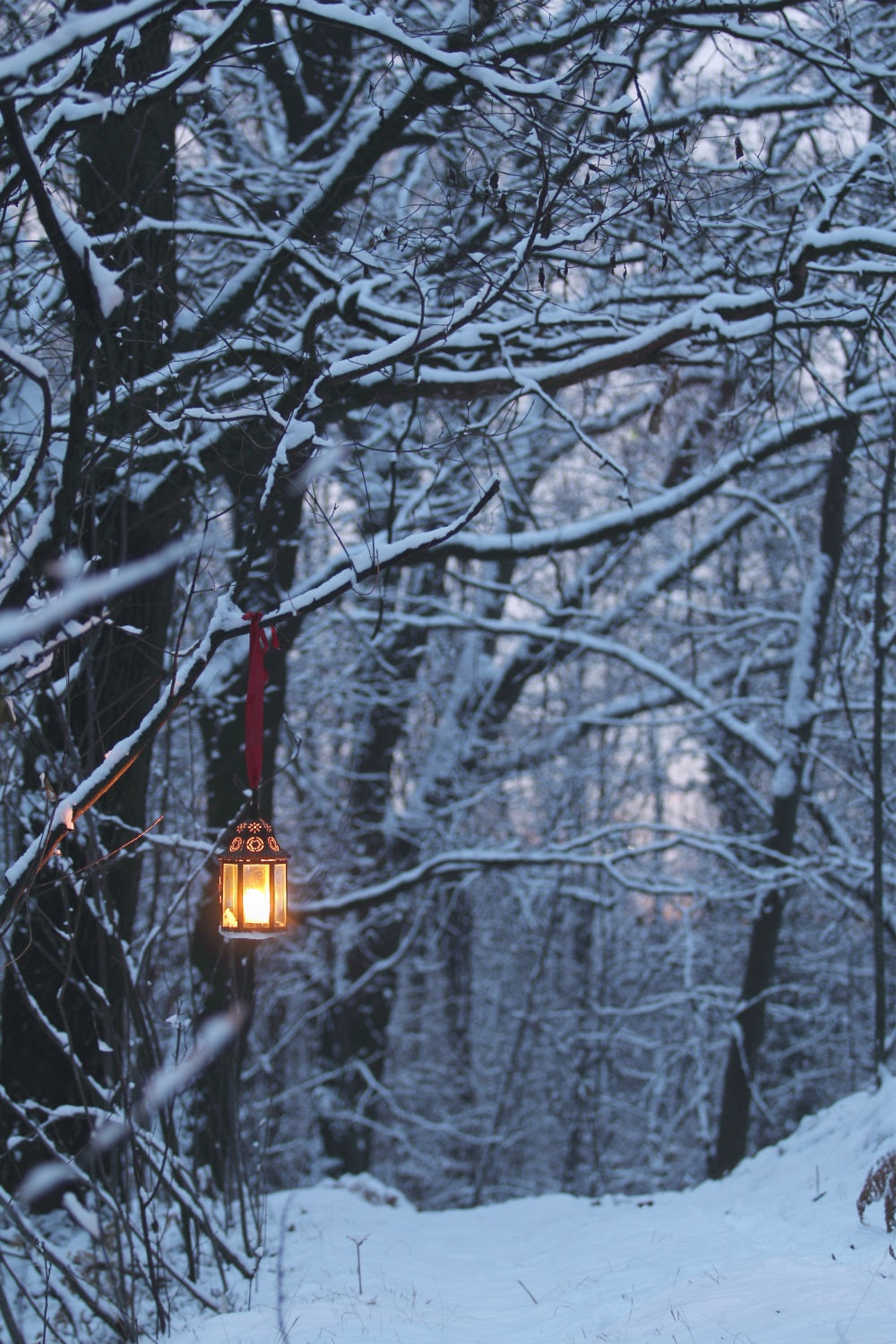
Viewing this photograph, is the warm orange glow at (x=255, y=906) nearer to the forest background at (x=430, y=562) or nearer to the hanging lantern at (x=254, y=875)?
the hanging lantern at (x=254, y=875)

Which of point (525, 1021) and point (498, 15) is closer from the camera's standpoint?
point (498, 15)

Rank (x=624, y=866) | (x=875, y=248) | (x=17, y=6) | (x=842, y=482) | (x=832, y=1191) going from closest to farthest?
(x=875, y=248) < (x=17, y=6) < (x=832, y=1191) < (x=842, y=482) < (x=624, y=866)

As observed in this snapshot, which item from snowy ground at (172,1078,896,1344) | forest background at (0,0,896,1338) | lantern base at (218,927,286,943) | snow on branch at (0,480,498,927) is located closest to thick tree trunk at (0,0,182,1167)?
forest background at (0,0,896,1338)

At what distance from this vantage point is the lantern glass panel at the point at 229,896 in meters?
3.52

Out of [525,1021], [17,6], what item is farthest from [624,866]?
[17,6]

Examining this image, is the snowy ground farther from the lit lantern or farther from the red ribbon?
the red ribbon

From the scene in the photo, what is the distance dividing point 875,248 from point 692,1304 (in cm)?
402

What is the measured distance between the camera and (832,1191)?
233 inches

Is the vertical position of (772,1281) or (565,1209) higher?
(772,1281)

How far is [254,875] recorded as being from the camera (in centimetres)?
353

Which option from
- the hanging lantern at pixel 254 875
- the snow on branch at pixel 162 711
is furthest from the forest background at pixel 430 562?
the hanging lantern at pixel 254 875

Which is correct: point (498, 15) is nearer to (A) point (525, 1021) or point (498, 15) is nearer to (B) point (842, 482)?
(B) point (842, 482)

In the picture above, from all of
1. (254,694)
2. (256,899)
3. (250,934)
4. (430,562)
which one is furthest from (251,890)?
(430,562)

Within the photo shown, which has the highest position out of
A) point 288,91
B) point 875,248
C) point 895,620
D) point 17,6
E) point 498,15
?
point 288,91
